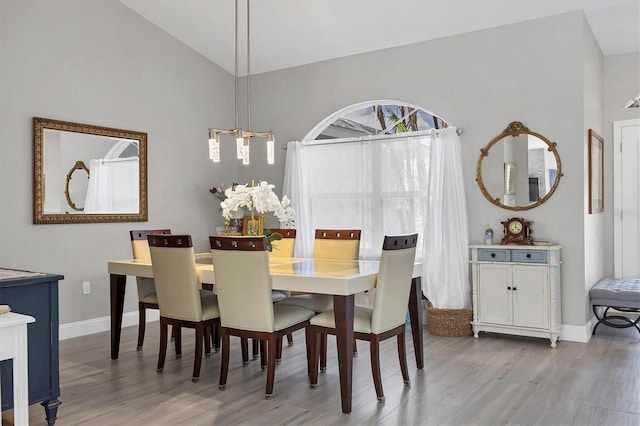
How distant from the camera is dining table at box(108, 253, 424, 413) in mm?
3154

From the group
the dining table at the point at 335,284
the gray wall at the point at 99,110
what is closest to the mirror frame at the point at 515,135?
the dining table at the point at 335,284

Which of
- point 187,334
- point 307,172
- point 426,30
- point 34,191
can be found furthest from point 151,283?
point 426,30

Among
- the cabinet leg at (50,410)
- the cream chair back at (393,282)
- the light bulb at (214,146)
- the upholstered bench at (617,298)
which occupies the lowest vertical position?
the cabinet leg at (50,410)

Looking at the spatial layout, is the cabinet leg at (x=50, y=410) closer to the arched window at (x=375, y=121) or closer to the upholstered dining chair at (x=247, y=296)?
the upholstered dining chair at (x=247, y=296)

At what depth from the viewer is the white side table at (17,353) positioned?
98.0 inches

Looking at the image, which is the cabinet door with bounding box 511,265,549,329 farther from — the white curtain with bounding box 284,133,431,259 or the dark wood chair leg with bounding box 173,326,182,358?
the dark wood chair leg with bounding box 173,326,182,358

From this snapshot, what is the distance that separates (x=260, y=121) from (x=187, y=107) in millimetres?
917

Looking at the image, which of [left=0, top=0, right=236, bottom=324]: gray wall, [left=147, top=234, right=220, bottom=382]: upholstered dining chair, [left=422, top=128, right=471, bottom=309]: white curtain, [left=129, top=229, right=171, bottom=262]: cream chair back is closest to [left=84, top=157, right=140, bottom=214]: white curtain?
[left=0, top=0, right=236, bottom=324]: gray wall

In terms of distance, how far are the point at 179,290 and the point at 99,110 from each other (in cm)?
239

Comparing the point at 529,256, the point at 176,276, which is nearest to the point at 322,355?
the point at 176,276

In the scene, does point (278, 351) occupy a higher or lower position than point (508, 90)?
lower

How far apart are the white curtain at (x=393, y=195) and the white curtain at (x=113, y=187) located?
→ 1644 mm

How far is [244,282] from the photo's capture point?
3.38 meters

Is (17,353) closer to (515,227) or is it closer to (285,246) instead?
(285,246)
